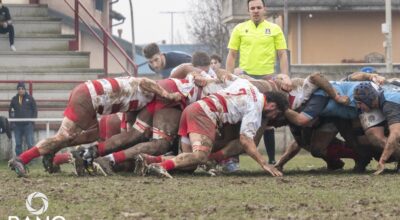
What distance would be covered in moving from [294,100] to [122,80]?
7.48 ft

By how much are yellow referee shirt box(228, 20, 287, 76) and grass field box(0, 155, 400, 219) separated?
2.82 meters

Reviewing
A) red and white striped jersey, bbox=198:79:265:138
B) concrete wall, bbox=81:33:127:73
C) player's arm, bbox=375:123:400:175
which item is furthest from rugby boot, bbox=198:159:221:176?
concrete wall, bbox=81:33:127:73

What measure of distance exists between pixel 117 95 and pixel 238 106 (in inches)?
60.1

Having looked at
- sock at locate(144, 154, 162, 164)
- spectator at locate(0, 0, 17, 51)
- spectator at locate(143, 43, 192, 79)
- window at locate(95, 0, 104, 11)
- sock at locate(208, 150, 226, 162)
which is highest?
window at locate(95, 0, 104, 11)

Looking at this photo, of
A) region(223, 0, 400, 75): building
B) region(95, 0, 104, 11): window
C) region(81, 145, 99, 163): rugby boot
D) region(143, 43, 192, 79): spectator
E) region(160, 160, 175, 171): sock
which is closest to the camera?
region(160, 160, 175, 171): sock

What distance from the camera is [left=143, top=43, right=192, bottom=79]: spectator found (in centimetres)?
1666

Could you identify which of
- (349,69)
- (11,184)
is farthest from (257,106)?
(349,69)

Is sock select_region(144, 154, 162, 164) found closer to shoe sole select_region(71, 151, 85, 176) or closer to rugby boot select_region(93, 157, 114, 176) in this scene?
rugby boot select_region(93, 157, 114, 176)

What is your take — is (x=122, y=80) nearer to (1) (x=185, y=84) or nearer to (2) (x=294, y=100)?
(1) (x=185, y=84)

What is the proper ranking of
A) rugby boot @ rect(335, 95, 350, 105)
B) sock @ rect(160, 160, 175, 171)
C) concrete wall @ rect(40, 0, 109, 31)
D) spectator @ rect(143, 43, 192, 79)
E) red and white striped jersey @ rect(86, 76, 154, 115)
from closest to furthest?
sock @ rect(160, 160, 175, 171)
red and white striped jersey @ rect(86, 76, 154, 115)
rugby boot @ rect(335, 95, 350, 105)
spectator @ rect(143, 43, 192, 79)
concrete wall @ rect(40, 0, 109, 31)

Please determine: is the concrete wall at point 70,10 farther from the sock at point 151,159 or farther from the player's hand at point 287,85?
the sock at point 151,159

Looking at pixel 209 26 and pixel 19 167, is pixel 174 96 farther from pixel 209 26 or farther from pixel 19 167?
pixel 209 26

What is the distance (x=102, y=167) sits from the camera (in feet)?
49.8

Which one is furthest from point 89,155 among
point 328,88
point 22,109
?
point 22,109
